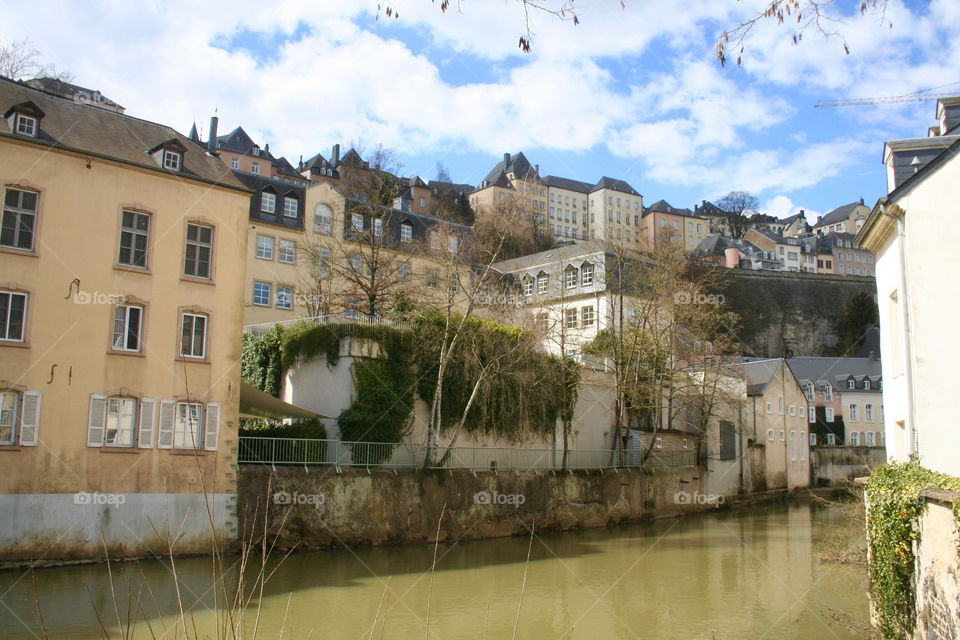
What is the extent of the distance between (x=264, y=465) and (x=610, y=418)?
1862cm

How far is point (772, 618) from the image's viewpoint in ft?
51.9

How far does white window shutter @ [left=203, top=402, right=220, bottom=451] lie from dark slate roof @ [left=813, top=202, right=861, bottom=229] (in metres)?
122

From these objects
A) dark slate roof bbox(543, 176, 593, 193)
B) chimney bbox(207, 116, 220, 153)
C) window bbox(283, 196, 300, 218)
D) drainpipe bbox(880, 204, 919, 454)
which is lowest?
drainpipe bbox(880, 204, 919, 454)

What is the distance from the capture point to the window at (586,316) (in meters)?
43.3

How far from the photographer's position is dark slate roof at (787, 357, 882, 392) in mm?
59875

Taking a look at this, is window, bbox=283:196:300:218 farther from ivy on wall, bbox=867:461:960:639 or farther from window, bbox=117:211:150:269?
ivy on wall, bbox=867:461:960:639

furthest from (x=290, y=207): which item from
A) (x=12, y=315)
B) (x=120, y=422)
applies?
(x=12, y=315)

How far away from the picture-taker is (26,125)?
19.3 metres

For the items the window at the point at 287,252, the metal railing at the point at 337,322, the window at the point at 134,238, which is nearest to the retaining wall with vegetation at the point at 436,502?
the metal railing at the point at 337,322

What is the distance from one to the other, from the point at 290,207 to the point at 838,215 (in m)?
108

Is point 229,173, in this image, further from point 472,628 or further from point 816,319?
point 816,319

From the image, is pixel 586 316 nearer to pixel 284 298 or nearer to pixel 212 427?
pixel 284 298

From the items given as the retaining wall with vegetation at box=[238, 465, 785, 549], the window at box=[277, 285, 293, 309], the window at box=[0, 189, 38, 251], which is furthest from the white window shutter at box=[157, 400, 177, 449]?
the window at box=[277, 285, 293, 309]

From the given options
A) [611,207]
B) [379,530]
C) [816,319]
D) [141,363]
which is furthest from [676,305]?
[611,207]
